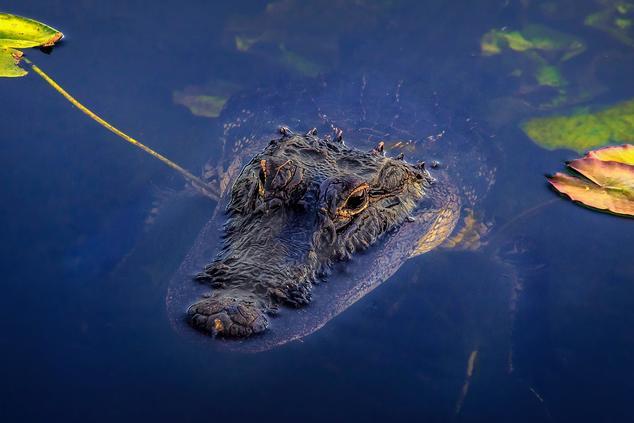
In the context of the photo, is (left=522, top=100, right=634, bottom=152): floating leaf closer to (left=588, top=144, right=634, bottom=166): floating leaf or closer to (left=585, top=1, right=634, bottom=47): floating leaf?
(left=588, top=144, right=634, bottom=166): floating leaf

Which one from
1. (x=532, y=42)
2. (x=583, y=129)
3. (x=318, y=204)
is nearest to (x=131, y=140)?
(x=318, y=204)

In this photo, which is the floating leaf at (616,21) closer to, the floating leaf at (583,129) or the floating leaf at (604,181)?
the floating leaf at (583,129)

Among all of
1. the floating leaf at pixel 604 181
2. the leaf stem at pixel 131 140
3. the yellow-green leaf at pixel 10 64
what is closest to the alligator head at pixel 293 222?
the leaf stem at pixel 131 140

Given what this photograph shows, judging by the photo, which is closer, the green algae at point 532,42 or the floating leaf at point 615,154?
the floating leaf at point 615,154

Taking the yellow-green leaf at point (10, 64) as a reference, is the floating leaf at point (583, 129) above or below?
above

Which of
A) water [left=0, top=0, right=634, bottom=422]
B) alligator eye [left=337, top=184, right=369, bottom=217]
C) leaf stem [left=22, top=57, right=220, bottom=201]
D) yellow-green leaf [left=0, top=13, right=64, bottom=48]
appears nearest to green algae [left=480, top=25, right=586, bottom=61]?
water [left=0, top=0, right=634, bottom=422]

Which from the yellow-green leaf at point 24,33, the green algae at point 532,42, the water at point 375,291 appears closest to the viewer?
the water at point 375,291

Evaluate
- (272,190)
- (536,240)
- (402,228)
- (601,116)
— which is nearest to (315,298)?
(272,190)
